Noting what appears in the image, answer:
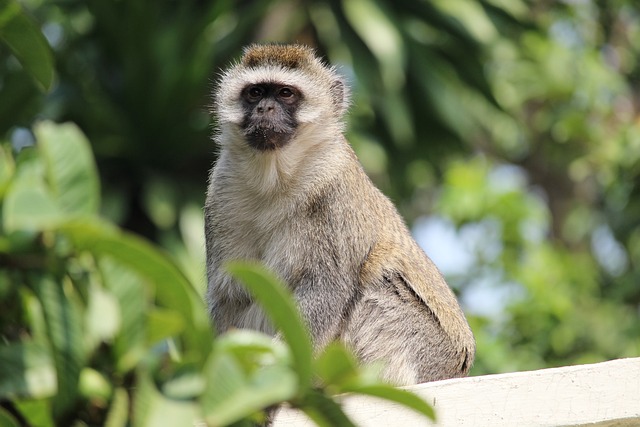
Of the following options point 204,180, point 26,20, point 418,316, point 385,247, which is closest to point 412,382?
point 418,316

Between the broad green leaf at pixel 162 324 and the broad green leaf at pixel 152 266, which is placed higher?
the broad green leaf at pixel 152 266

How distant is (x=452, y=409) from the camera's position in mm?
3125

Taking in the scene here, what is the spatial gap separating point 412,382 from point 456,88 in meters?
7.49

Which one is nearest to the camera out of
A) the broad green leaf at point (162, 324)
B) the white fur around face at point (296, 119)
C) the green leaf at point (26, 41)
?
the broad green leaf at point (162, 324)

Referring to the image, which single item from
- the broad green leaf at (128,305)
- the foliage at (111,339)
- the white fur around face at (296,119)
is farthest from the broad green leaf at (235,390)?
the white fur around face at (296,119)

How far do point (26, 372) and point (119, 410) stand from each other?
0.13 metres

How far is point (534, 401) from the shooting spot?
10.3ft

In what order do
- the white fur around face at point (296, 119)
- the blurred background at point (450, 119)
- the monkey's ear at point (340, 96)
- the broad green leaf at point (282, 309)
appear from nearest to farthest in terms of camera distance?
the broad green leaf at point (282, 309) < the white fur around face at point (296, 119) < the monkey's ear at point (340, 96) < the blurred background at point (450, 119)

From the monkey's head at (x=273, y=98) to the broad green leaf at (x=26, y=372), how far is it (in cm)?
291

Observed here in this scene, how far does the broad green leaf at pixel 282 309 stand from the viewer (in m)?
1.37

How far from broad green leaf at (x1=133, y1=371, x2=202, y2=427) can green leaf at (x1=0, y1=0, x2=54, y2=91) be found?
29.5 inches

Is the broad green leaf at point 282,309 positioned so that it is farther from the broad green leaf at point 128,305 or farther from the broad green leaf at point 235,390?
the broad green leaf at point 128,305

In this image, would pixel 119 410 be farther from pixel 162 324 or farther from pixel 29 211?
pixel 29 211

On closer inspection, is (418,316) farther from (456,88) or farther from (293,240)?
(456,88)
